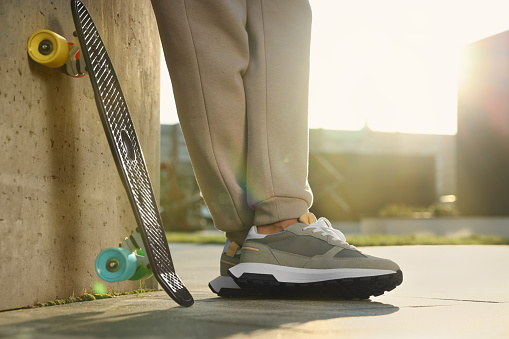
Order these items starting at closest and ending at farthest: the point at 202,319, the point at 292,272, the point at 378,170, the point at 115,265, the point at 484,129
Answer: the point at 202,319 → the point at 115,265 → the point at 292,272 → the point at 484,129 → the point at 378,170

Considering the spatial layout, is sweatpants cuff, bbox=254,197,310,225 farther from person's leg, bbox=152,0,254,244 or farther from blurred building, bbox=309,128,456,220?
blurred building, bbox=309,128,456,220

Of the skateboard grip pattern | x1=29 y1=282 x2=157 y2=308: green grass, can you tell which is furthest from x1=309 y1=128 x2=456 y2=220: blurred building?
the skateboard grip pattern

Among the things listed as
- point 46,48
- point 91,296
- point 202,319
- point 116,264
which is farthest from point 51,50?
point 202,319

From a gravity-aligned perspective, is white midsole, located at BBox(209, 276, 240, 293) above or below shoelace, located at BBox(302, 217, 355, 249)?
below

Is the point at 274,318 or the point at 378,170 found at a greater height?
the point at 378,170

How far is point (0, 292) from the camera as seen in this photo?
4.55 feet

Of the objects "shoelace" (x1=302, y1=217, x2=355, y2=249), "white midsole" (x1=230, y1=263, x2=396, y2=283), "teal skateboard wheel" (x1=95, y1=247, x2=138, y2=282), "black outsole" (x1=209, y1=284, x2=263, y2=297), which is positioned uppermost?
"shoelace" (x1=302, y1=217, x2=355, y2=249)

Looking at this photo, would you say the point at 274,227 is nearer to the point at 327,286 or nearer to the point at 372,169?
the point at 327,286

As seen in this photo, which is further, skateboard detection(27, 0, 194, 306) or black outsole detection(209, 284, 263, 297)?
black outsole detection(209, 284, 263, 297)

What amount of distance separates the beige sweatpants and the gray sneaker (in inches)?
2.8

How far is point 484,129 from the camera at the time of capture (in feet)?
49.3

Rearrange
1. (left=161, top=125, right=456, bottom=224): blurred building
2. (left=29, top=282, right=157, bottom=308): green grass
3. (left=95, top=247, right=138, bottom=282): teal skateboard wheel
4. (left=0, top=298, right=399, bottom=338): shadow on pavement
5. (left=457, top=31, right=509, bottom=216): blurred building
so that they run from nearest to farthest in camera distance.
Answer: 1. (left=0, top=298, right=399, bottom=338): shadow on pavement
2. (left=95, top=247, right=138, bottom=282): teal skateboard wheel
3. (left=29, top=282, right=157, bottom=308): green grass
4. (left=457, top=31, right=509, bottom=216): blurred building
5. (left=161, top=125, right=456, bottom=224): blurred building

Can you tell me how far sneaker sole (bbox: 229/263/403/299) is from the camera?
1.63 meters

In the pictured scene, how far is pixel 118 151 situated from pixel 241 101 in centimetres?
40
